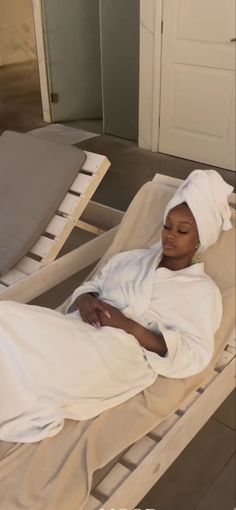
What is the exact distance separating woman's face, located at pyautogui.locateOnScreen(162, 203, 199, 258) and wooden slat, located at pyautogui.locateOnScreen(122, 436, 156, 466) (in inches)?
21.1

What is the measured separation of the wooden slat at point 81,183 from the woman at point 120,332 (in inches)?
24.4

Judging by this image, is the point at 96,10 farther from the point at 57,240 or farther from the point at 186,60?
the point at 57,240

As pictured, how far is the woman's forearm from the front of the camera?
1418 millimetres

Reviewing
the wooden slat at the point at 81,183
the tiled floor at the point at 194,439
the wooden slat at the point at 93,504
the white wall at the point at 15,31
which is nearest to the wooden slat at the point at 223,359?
the tiled floor at the point at 194,439

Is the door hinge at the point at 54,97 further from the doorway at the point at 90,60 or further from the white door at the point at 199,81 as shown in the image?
the white door at the point at 199,81

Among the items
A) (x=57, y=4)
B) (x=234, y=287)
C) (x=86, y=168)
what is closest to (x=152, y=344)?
(x=234, y=287)

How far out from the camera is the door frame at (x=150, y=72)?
3641mm

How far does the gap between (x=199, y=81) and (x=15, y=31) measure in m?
4.53

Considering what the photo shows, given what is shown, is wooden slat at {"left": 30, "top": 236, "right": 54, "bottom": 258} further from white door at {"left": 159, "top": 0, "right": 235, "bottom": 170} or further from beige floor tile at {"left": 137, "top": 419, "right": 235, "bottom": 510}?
white door at {"left": 159, "top": 0, "right": 235, "bottom": 170}

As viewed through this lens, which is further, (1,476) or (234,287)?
(234,287)

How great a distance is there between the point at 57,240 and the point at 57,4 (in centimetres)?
332

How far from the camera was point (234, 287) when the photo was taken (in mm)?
1648

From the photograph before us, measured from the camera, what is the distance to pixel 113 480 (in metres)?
1.21

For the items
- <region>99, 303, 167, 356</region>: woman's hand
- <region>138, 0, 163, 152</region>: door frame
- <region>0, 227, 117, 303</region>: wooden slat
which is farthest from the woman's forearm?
<region>138, 0, 163, 152</region>: door frame
